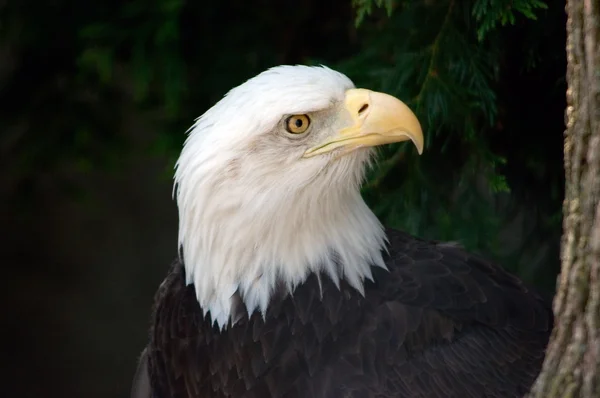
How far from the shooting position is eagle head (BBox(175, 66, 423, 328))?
282cm

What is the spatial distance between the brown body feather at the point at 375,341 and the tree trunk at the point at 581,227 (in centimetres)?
66

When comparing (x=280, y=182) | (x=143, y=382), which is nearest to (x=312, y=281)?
(x=280, y=182)

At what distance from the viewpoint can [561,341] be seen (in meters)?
2.28

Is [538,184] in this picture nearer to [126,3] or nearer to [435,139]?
[435,139]

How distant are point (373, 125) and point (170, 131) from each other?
181 centimetres

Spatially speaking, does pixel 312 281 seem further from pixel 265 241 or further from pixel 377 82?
pixel 377 82

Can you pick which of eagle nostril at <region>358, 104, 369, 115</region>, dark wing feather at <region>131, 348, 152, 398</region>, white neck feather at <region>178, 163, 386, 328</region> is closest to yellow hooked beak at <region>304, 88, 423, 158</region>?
eagle nostril at <region>358, 104, 369, 115</region>

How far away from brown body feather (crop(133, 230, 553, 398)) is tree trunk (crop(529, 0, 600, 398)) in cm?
66

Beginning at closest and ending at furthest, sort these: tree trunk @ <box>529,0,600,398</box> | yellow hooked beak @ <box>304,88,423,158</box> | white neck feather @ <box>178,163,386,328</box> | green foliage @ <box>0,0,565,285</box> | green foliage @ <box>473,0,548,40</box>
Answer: tree trunk @ <box>529,0,600,398</box>
yellow hooked beak @ <box>304,88,423,158</box>
white neck feather @ <box>178,163,386,328</box>
green foliage @ <box>473,0,548,40</box>
green foliage @ <box>0,0,565,285</box>

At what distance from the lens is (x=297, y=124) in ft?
9.32

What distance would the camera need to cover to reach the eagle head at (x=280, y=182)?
2816 millimetres

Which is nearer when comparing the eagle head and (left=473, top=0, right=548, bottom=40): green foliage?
the eagle head

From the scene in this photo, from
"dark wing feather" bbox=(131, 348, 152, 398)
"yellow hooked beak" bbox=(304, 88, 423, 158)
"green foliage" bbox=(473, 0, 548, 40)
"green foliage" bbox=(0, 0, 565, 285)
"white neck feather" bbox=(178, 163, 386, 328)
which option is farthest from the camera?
"green foliage" bbox=(0, 0, 565, 285)

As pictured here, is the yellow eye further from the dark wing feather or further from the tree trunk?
the dark wing feather
